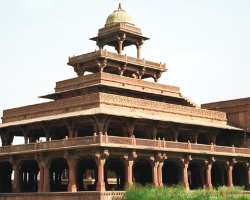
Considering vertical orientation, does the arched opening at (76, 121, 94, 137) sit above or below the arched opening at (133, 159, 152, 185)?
above

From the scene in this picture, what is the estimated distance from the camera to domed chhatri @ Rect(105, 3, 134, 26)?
53594mm

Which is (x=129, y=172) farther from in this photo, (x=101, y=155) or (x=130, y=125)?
(x=130, y=125)

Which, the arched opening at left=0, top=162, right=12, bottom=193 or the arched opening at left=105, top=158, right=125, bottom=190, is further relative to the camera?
the arched opening at left=0, top=162, right=12, bottom=193

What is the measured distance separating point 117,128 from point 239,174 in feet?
50.1

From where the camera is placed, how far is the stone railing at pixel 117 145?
39.9 meters

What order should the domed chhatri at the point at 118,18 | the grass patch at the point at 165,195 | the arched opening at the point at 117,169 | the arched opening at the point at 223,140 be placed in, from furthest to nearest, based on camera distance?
the arched opening at the point at 223,140 < the domed chhatri at the point at 118,18 < the arched opening at the point at 117,169 < the grass patch at the point at 165,195

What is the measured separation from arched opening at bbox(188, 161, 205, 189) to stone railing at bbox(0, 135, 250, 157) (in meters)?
2.10

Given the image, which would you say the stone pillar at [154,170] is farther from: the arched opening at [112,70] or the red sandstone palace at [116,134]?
the arched opening at [112,70]

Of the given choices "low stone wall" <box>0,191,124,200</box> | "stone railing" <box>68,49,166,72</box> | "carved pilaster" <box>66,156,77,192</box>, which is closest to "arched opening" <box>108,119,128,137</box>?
Answer: "carved pilaster" <box>66,156,77,192</box>

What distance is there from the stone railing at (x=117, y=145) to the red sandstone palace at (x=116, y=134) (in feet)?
0.24

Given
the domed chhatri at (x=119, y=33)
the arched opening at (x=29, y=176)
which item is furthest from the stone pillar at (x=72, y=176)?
the domed chhatri at (x=119, y=33)

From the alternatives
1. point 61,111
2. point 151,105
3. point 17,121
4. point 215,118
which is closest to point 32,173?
point 17,121

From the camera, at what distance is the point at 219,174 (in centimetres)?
5400

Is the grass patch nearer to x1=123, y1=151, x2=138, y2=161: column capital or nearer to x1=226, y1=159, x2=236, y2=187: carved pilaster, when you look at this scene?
x1=123, y1=151, x2=138, y2=161: column capital
